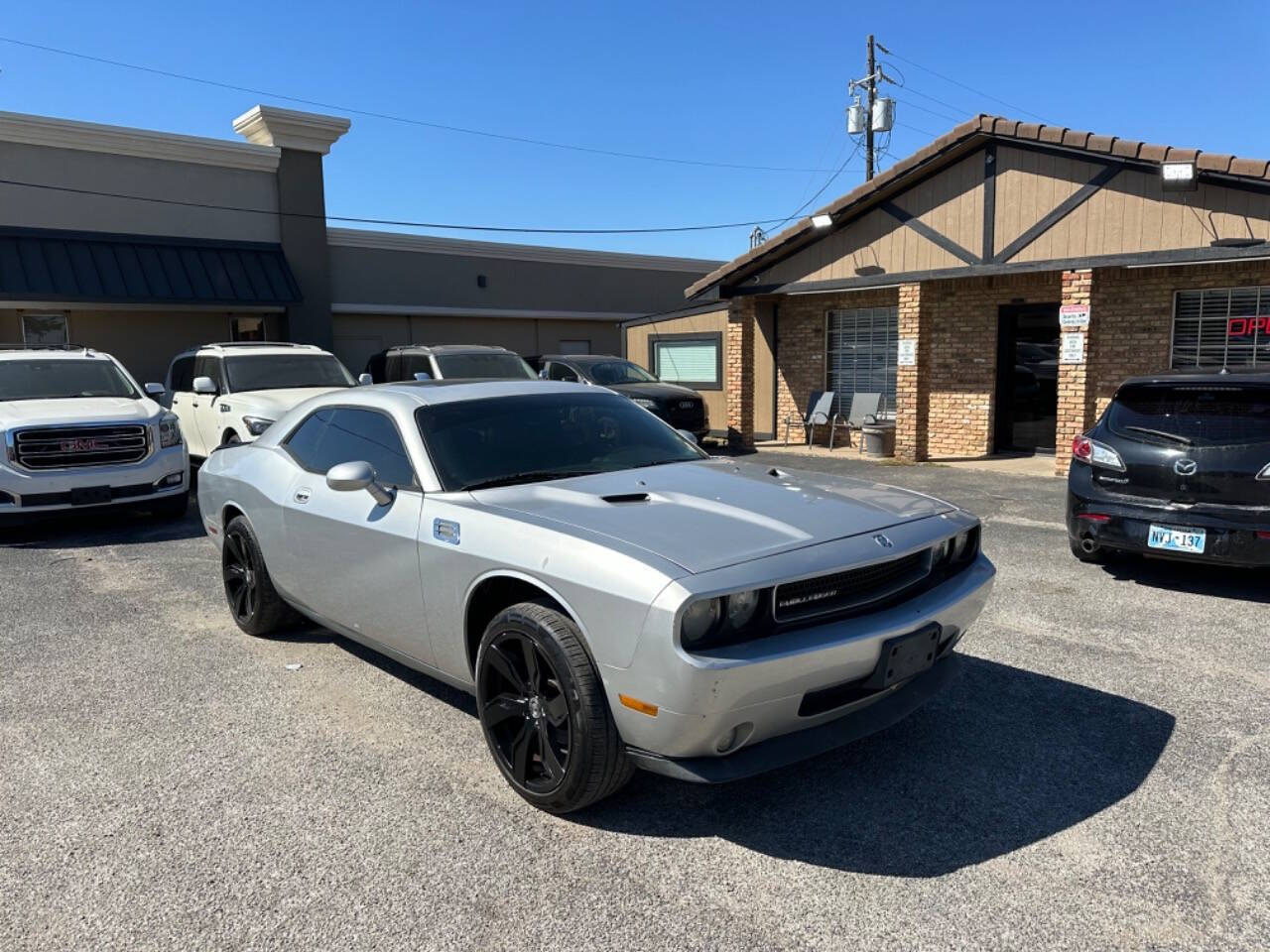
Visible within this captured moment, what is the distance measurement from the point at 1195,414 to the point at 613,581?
5.09 metres

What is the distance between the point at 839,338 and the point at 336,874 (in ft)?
48.7

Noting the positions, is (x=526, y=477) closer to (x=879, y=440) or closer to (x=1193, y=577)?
(x=1193, y=577)

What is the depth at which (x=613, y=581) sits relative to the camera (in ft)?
9.95

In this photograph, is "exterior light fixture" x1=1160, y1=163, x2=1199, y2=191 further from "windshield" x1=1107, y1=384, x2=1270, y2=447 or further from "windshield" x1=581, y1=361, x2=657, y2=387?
"windshield" x1=581, y1=361, x2=657, y2=387

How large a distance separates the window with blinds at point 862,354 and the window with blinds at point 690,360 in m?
2.54

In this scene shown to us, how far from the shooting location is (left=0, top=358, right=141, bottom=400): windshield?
32.1 ft

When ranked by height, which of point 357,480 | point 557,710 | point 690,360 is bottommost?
point 557,710

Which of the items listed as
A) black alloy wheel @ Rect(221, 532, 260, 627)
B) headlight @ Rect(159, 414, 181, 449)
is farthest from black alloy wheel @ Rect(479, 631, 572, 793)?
headlight @ Rect(159, 414, 181, 449)

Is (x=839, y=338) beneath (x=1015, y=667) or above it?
above

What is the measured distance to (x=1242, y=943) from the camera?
2.60 meters

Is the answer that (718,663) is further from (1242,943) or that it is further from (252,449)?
(252,449)

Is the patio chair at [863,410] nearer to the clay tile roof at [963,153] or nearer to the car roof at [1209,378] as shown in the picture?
the clay tile roof at [963,153]

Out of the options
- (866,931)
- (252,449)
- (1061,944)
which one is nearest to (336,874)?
(866,931)

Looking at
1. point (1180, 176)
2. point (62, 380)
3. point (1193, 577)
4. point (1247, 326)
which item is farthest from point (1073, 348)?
point (62, 380)
